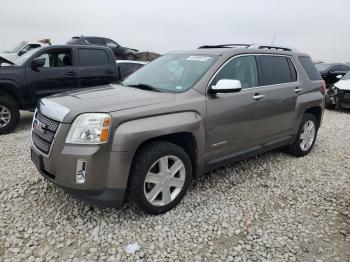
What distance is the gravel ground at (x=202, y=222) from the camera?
9.71ft

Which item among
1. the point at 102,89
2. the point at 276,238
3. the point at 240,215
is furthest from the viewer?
the point at 102,89

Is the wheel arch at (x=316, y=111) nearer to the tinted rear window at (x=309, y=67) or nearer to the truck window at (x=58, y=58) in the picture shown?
the tinted rear window at (x=309, y=67)

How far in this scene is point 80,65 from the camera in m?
7.72

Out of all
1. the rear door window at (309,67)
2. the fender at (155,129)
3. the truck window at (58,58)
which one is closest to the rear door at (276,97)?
the rear door window at (309,67)

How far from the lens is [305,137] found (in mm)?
5586

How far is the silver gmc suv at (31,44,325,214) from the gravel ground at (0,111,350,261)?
0.32m

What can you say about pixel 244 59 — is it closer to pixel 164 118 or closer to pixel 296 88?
pixel 296 88

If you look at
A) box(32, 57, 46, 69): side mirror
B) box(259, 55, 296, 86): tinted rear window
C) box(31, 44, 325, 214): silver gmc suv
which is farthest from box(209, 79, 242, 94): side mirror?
box(32, 57, 46, 69): side mirror

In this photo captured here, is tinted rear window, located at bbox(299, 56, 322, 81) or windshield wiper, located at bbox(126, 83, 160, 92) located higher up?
tinted rear window, located at bbox(299, 56, 322, 81)

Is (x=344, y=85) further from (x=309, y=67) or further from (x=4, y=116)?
(x=4, y=116)

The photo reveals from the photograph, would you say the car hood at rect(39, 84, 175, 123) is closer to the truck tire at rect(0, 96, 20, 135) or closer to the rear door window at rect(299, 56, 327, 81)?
the rear door window at rect(299, 56, 327, 81)

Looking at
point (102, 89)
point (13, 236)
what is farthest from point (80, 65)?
point (13, 236)

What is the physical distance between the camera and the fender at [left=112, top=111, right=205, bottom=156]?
3002 millimetres

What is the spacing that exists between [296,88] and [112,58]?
4.87 metres
